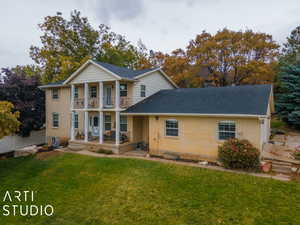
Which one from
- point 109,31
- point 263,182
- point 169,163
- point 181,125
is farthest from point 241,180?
point 109,31

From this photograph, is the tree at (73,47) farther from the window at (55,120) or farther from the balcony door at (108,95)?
the balcony door at (108,95)

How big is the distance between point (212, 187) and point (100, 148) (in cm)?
892

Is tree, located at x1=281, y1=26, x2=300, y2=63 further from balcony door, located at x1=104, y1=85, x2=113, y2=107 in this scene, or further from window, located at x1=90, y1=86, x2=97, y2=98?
window, located at x1=90, y1=86, x2=97, y2=98

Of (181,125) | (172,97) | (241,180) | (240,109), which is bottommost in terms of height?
(241,180)

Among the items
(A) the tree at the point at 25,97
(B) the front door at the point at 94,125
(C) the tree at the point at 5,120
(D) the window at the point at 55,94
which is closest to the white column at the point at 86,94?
(B) the front door at the point at 94,125

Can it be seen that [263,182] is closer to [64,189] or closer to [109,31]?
[64,189]

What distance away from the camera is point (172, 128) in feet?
39.7

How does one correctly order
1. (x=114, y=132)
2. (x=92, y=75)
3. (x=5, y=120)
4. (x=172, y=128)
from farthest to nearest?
(x=114, y=132) → (x=92, y=75) → (x=172, y=128) → (x=5, y=120)

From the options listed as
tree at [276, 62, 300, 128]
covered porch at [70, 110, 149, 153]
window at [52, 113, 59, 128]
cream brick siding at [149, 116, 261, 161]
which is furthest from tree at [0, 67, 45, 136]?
tree at [276, 62, 300, 128]

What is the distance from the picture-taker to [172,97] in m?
14.2

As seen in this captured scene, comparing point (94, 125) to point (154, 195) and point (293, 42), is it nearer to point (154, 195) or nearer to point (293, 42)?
point (154, 195)

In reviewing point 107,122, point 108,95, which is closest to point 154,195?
point 107,122

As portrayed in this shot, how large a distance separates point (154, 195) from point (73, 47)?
27017 mm

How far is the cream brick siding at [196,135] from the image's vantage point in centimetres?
983
